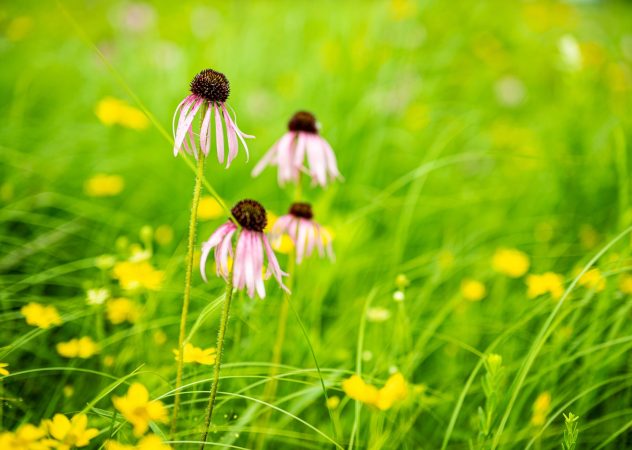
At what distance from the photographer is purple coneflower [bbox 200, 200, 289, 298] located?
938 millimetres

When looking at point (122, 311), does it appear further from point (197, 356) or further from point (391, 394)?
point (391, 394)

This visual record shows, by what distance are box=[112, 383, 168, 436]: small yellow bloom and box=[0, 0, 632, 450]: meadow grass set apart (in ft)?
0.14

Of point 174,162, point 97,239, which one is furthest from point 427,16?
point 97,239

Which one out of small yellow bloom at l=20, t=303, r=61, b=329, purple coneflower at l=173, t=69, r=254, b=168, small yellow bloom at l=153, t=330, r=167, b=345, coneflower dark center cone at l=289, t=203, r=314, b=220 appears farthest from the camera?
small yellow bloom at l=153, t=330, r=167, b=345

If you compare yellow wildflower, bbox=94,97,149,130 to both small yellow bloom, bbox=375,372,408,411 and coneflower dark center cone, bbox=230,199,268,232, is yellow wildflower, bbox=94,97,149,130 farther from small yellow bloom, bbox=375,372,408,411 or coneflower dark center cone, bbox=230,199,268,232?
small yellow bloom, bbox=375,372,408,411

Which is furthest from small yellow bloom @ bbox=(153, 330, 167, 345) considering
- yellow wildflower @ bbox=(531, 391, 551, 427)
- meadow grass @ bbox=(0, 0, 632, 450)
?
yellow wildflower @ bbox=(531, 391, 551, 427)

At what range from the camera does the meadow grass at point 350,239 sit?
1.30m

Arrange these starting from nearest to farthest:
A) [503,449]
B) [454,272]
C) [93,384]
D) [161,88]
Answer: [503,449]
[93,384]
[454,272]
[161,88]

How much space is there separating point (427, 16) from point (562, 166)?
91.9 inches

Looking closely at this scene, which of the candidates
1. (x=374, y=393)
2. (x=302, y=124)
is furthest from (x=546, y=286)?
(x=302, y=124)

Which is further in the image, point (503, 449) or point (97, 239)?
point (97, 239)

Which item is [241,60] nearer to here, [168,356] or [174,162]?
[174,162]

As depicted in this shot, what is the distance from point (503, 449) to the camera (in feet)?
4.18

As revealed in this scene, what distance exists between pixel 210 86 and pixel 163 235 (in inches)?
46.4
